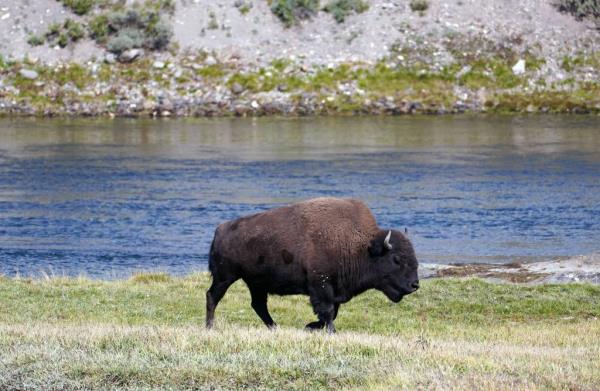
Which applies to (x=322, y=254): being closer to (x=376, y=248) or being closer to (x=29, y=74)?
(x=376, y=248)

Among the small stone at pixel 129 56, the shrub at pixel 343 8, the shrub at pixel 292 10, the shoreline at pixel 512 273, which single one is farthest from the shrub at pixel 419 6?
the shoreline at pixel 512 273

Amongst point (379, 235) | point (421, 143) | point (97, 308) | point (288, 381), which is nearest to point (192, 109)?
point (421, 143)

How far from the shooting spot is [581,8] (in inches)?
2672

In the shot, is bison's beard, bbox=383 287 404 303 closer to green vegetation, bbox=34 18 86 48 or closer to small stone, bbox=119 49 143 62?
small stone, bbox=119 49 143 62

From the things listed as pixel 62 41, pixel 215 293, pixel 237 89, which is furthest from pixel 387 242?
pixel 62 41

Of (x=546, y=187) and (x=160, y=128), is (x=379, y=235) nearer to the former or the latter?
(x=546, y=187)

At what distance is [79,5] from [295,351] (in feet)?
205

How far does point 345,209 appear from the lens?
13.5m

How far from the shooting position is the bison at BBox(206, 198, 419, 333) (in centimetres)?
1315

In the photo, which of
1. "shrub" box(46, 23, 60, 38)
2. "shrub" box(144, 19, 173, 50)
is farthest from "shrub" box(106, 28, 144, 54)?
"shrub" box(46, 23, 60, 38)

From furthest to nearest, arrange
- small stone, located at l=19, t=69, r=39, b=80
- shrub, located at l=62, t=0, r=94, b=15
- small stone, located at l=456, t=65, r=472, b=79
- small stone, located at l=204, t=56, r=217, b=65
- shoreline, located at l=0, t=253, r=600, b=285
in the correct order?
shrub, located at l=62, t=0, r=94, b=15
small stone, located at l=204, t=56, r=217, b=65
small stone, located at l=19, t=69, r=39, b=80
small stone, located at l=456, t=65, r=472, b=79
shoreline, located at l=0, t=253, r=600, b=285

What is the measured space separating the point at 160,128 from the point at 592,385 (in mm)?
45115

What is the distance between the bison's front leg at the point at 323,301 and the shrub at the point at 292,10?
55.0m

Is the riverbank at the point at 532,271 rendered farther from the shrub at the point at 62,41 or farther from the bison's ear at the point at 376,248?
the shrub at the point at 62,41
